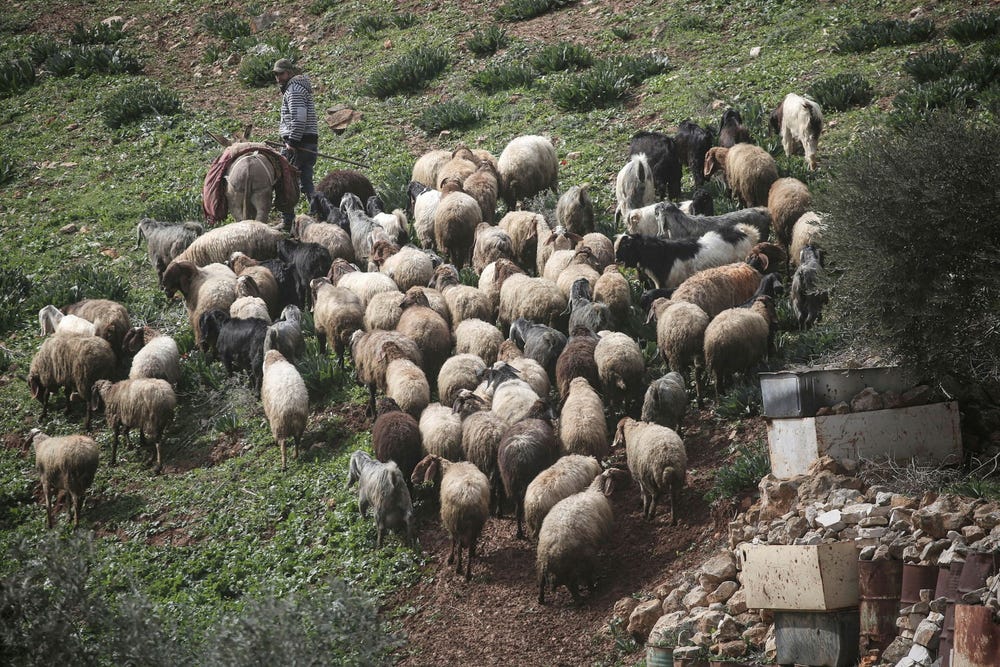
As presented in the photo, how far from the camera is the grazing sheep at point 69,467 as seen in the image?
10516 millimetres

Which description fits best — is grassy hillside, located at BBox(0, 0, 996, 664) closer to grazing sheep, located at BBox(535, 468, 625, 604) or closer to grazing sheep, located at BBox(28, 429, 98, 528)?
grazing sheep, located at BBox(28, 429, 98, 528)

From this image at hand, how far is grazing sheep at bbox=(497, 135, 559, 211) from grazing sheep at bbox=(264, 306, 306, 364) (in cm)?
359

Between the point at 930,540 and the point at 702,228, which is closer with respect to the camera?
the point at 930,540

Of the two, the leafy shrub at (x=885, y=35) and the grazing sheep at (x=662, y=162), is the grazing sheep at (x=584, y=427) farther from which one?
the leafy shrub at (x=885, y=35)

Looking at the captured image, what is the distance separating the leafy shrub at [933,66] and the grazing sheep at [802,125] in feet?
6.60

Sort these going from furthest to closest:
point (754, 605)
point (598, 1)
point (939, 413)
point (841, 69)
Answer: point (598, 1), point (841, 69), point (939, 413), point (754, 605)

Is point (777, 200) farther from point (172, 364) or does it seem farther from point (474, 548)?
point (172, 364)

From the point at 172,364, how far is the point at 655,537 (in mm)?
6114

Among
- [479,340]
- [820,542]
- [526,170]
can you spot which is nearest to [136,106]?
[526,170]

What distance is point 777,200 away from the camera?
39.3 ft

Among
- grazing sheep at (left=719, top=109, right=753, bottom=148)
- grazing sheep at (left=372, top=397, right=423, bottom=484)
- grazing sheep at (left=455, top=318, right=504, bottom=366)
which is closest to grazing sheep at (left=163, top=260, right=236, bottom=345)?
grazing sheep at (left=455, top=318, right=504, bottom=366)

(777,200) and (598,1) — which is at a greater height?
(598,1)

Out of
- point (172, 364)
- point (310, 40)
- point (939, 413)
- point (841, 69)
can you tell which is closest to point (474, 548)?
point (939, 413)

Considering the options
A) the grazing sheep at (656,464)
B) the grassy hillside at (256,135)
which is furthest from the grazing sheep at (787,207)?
the grazing sheep at (656,464)
